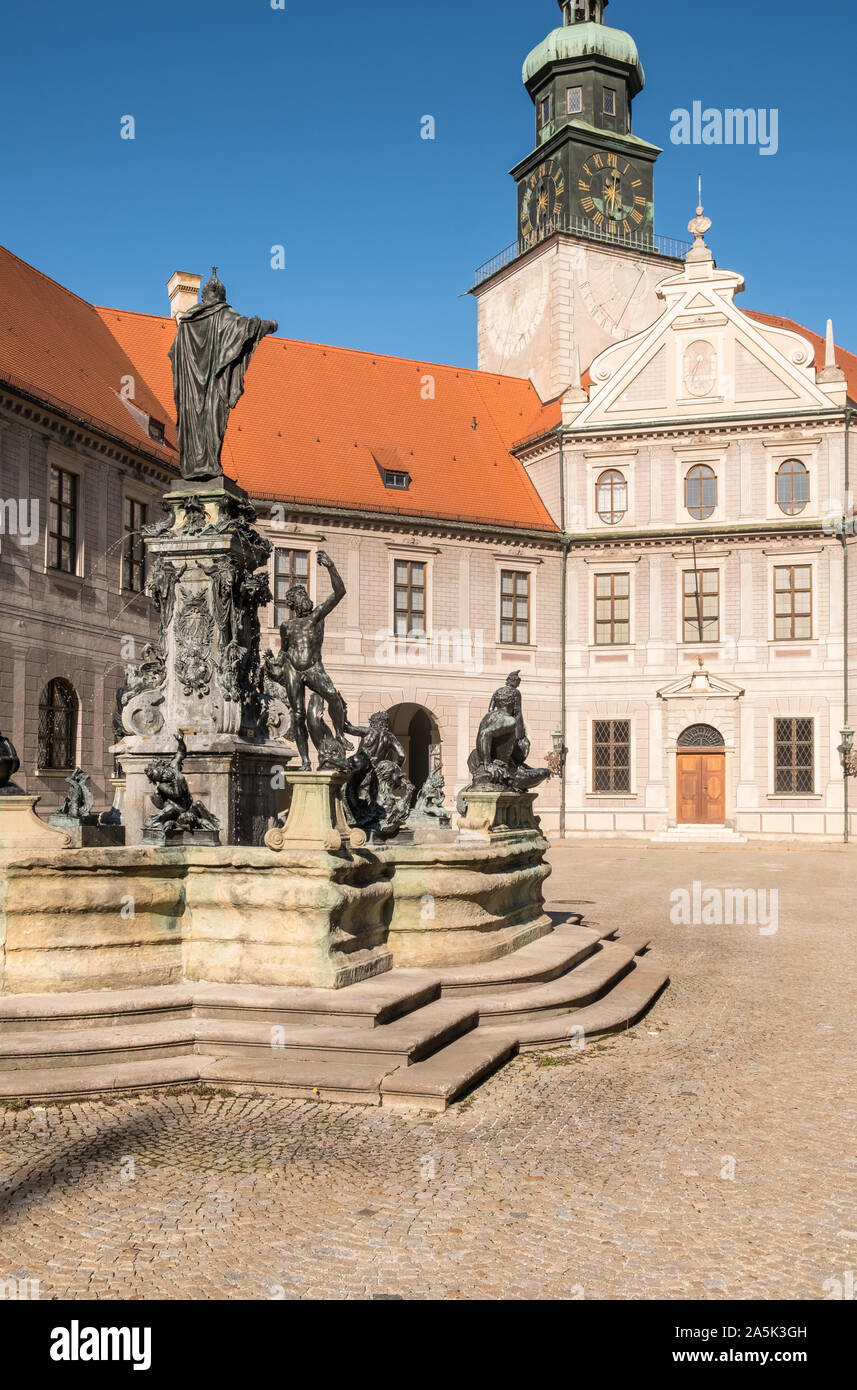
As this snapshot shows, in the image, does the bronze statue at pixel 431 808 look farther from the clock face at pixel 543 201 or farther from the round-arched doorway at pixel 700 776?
the clock face at pixel 543 201

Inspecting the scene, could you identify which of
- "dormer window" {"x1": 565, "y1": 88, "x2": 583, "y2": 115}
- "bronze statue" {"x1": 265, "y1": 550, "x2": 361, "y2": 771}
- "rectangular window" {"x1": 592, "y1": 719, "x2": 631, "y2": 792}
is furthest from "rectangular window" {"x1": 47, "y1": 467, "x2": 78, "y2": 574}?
"dormer window" {"x1": 565, "y1": 88, "x2": 583, "y2": 115}

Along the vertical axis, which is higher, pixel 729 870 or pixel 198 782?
pixel 198 782

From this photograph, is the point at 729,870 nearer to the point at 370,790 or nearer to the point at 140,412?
the point at 370,790

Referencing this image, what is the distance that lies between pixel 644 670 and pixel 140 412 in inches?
608

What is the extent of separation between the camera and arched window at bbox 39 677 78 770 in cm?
2406

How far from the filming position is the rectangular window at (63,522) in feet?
81.0

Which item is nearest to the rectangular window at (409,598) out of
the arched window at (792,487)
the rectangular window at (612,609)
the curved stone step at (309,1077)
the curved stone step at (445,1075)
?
the rectangular window at (612,609)

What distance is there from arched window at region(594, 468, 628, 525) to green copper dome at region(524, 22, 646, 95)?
18745mm

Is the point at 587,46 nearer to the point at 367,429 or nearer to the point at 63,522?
the point at 367,429

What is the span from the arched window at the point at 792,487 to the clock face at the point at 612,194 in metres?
13.3

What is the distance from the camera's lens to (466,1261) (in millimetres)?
4484

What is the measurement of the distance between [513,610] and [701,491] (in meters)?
6.36

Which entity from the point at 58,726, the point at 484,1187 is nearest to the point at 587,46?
the point at 58,726
